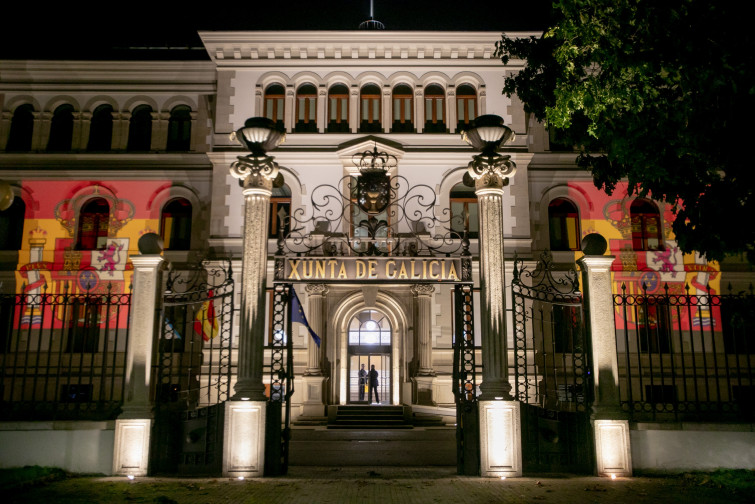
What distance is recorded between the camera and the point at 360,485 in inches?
360

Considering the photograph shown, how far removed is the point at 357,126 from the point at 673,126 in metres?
14.5

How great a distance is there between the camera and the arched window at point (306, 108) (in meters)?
22.2

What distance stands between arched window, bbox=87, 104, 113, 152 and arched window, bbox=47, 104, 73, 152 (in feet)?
2.79

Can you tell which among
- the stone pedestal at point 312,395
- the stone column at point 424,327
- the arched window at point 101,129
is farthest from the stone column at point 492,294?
the arched window at point 101,129

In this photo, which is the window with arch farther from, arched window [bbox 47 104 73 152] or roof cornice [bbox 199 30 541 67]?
arched window [bbox 47 104 73 152]

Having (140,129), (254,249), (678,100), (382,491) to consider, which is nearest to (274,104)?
(140,129)

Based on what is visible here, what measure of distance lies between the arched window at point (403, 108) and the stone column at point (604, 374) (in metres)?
13.4

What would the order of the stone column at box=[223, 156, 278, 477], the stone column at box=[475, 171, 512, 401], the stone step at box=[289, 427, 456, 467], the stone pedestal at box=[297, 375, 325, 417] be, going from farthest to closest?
the stone pedestal at box=[297, 375, 325, 417], the stone step at box=[289, 427, 456, 467], the stone column at box=[475, 171, 512, 401], the stone column at box=[223, 156, 278, 477]

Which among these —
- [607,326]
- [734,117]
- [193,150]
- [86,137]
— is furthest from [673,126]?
[86,137]

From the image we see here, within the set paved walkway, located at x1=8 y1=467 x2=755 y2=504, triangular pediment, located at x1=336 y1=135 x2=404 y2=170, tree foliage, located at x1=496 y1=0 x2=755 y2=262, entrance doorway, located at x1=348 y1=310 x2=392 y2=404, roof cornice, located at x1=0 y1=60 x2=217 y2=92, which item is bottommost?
paved walkway, located at x1=8 y1=467 x2=755 y2=504

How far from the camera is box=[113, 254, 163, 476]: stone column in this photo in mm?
9578

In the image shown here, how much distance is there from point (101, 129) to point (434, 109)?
13060mm

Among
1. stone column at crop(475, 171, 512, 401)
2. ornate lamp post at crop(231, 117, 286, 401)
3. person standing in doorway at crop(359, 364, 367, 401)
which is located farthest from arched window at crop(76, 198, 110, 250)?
stone column at crop(475, 171, 512, 401)

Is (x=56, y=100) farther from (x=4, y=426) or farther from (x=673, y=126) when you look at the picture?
(x=673, y=126)
